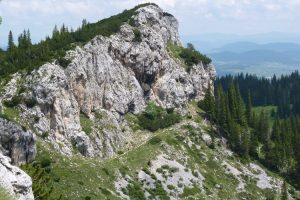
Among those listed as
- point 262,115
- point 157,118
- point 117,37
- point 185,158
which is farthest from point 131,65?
point 262,115

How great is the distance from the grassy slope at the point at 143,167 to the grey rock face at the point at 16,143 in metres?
2.78

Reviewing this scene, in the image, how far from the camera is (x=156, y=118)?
116 meters

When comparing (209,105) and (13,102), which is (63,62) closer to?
(13,102)

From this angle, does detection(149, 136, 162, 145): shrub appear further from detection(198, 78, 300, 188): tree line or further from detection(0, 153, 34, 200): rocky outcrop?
detection(0, 153, 34, 200): rocky outcrop

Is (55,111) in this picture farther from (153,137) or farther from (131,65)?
(131,65)

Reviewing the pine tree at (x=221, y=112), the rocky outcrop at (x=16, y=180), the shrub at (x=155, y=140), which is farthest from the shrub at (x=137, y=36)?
the rocky outcrop at (x=16, y=180)

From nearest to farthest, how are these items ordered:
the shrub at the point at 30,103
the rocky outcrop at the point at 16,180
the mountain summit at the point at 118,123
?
1. the rocky outcrop at the point at 16,180
2. the mountain summit at the point at 118,123
3. the shrub at the point at 30,103

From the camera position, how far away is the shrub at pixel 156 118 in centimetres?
11138

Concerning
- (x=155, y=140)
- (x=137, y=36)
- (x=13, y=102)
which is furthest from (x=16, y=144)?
(x=137, y=36)

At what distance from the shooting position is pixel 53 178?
2862 inches

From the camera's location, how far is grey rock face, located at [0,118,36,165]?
238 ft

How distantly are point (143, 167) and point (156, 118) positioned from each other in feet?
84.6

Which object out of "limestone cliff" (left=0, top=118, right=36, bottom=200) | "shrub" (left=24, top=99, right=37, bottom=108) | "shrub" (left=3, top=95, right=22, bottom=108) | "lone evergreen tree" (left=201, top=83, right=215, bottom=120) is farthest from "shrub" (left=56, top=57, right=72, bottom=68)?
"lone evergreen tree" (left=201, top=83, right=215, bottom=120)

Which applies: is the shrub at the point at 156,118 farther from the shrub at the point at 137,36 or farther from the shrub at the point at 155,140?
the shrub at the point at 137,36
